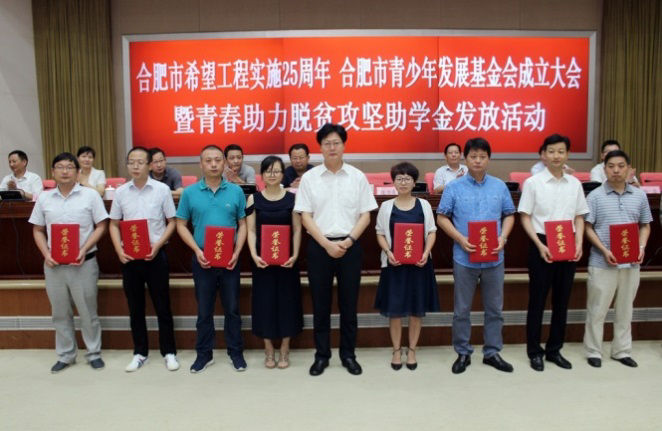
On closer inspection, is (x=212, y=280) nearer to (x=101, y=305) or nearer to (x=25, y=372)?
(x=101, y=305)

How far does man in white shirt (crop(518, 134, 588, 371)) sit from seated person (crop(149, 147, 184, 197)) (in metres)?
2.45

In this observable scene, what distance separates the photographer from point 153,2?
5824mm

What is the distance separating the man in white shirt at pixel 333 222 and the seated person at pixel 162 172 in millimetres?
1442

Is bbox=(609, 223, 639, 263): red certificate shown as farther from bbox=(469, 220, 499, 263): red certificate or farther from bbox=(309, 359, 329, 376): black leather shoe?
bbox=(309, 359, 329, 376): black leather shoe

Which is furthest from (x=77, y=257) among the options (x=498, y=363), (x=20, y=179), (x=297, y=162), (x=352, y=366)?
(x=498, y=363)

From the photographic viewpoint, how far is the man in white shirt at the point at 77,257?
2727 mm

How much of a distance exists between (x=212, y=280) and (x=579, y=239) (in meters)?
2.06

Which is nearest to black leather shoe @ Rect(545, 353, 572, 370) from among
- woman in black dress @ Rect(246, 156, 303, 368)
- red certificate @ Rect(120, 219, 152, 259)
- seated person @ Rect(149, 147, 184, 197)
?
woman in black dress @ Rect(246, 156, 303, 368)

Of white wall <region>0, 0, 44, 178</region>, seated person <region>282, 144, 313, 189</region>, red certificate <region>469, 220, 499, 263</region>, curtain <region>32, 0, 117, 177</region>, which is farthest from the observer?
curtain <region>32, 0, 117, 177</region>

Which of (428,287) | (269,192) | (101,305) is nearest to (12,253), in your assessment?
(101,305)

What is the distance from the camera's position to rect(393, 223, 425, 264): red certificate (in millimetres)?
2617

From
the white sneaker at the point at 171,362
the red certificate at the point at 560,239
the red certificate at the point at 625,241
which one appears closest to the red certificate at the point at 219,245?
the white sneaker at the point at 171,362

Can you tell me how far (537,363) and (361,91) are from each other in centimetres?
394

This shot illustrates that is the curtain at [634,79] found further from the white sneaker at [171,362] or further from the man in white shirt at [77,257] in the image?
the man in white shirt at [77,257]
